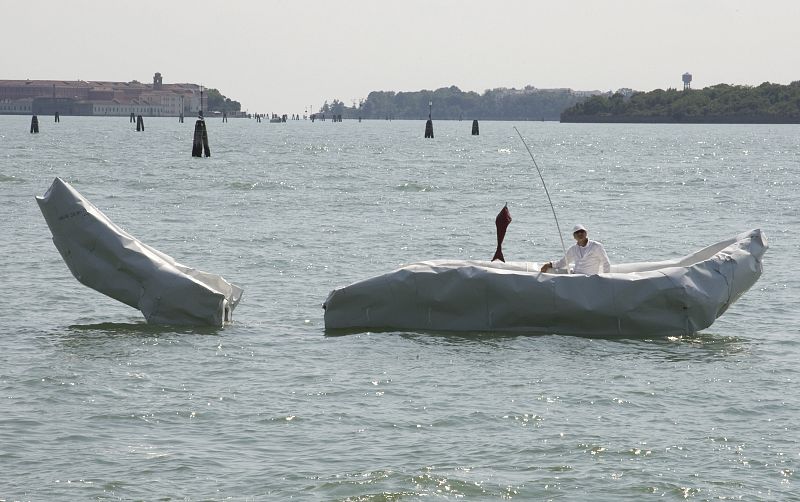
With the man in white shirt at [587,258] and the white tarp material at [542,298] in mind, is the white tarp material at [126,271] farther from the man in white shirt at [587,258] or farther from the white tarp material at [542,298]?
the man in white shirt at [587,258]

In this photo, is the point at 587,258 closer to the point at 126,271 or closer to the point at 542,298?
the point at 542,298

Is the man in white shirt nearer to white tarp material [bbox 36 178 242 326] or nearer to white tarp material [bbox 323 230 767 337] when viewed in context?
white tarp material [bbox 323 230 767 337]

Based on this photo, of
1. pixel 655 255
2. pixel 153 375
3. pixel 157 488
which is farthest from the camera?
pixel 655 255

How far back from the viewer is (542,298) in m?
18.7

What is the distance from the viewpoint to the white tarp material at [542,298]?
61.3 feet

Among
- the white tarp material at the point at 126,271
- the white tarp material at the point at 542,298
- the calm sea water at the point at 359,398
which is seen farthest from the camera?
the white tarp material at the point at 126,271

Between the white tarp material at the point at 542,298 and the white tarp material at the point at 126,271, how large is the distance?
2023 mm

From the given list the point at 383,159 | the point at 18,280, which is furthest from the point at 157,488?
the point at 383,159

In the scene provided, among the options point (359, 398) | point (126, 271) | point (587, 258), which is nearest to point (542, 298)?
point (587, 258)

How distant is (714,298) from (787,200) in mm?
33562

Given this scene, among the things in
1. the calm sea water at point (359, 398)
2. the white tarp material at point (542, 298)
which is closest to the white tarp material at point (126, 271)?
the calm sea water at point (359, 398)

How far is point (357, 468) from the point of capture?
12570mm

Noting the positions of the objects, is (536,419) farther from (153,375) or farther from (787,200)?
(787,200)

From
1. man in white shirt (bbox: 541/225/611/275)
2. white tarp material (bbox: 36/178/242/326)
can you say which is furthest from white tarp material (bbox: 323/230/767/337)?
white tarp material (bbox: 36/178/242/326)
